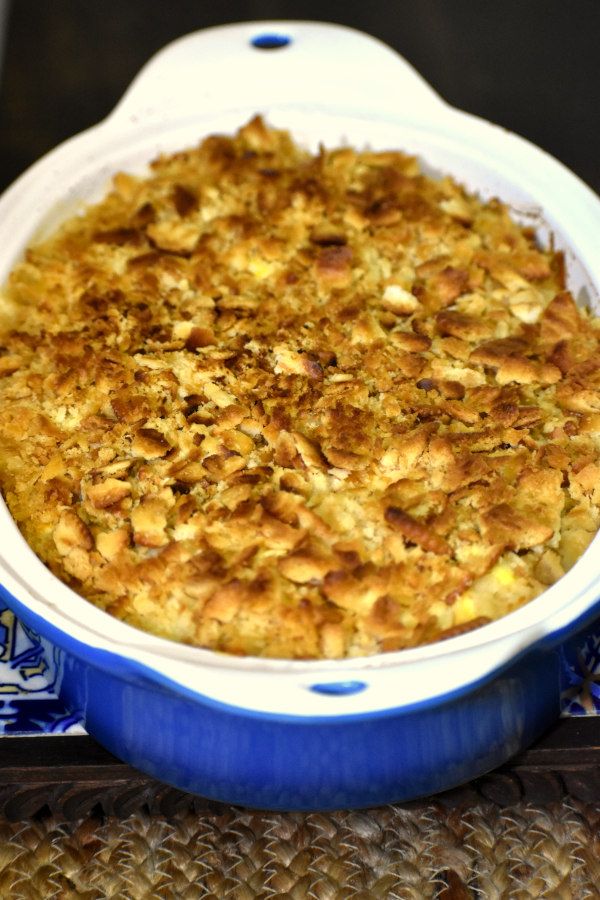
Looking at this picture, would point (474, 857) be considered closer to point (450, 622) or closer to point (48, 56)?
point (450, 622)

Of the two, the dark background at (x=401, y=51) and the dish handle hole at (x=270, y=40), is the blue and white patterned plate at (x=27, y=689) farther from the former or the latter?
the dark background at (x=401, y=51)

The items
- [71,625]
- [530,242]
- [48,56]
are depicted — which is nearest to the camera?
[71,625]

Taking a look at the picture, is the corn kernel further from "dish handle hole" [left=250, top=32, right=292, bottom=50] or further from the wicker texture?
"dish handle hole" [left=250, top=32, right=292, bottom=50]

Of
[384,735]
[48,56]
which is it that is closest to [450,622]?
[384,735]

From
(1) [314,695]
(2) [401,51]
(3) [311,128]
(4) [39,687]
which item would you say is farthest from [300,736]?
(2) [401,51]

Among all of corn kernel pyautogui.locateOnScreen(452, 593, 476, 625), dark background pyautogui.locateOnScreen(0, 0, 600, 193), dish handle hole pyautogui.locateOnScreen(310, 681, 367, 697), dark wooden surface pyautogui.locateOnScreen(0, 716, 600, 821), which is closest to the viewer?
dish handle hole pyautogui.locateOnScreen(310, 681, 367, 697)

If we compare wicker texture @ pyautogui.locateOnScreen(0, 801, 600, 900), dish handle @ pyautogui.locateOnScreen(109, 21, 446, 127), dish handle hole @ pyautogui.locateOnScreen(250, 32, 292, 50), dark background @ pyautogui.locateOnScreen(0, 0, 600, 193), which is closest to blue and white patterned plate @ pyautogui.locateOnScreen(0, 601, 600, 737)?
wicker texture @ pyautogui.locateOnScreen(0, 801, 600, 900)
